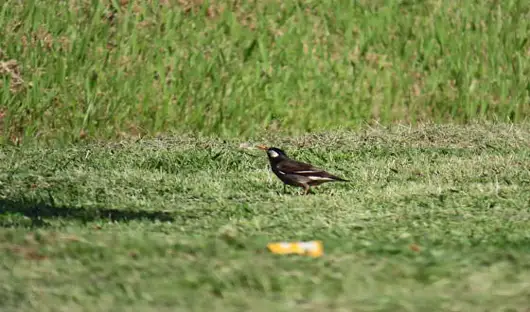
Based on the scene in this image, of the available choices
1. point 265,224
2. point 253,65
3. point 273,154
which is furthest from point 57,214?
point 253,65

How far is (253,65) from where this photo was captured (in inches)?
709

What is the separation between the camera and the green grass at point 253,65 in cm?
1683

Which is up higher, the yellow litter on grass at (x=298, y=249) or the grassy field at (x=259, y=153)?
the yellow litter on grass at (x=298, y=249)

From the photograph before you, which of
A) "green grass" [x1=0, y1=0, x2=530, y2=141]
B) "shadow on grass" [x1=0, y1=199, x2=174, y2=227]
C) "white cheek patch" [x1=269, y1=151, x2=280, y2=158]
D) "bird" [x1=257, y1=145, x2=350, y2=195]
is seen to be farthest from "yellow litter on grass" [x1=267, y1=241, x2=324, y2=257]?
"green grass" [x1=0, y1=0, x2=530, y2=141]

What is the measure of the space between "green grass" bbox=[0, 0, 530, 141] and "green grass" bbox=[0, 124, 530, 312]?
0.93 metres

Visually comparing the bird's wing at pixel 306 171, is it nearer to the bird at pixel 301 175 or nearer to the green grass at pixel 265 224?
the bird at pixel 301 175

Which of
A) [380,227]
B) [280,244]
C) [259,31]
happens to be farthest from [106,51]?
[280,244]

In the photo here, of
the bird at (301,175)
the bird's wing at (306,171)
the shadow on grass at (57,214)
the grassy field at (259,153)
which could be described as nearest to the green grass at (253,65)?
the grassy field at (259,153)

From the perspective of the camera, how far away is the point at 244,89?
692 inches

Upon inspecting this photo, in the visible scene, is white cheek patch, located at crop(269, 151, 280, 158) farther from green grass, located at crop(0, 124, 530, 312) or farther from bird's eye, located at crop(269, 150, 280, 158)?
green grass, located at crop(0, 124, 530, 312)

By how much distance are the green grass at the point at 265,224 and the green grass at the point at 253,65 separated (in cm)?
93

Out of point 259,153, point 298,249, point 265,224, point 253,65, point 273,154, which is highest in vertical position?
point 298,249

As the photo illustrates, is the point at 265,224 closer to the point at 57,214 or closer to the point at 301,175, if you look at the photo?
the point at 57,214

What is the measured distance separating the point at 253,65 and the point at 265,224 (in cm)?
847
